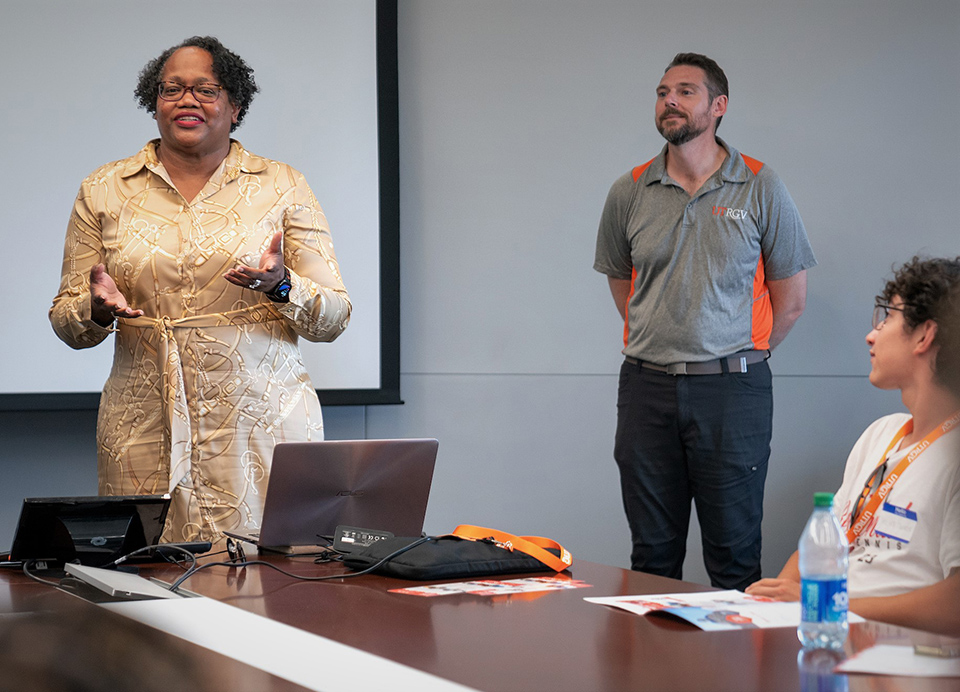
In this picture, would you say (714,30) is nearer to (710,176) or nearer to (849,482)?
(710,176)

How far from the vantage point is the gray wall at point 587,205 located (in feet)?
13.2

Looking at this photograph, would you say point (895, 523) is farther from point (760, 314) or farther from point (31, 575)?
point (760, 314)

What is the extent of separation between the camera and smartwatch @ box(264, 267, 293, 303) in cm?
234

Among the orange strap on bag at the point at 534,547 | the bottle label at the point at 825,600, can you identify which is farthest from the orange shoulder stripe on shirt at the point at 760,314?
the bottle label at the point at 825,600

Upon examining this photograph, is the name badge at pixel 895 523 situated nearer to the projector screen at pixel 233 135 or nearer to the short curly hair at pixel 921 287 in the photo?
the short curly hair at pixel 921 287

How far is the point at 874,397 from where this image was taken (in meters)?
4.25

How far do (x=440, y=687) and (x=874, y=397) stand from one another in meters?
3.58

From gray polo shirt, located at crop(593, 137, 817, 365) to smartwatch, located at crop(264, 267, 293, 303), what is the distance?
49.6 inches

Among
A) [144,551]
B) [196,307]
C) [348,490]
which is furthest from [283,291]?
[144,551]

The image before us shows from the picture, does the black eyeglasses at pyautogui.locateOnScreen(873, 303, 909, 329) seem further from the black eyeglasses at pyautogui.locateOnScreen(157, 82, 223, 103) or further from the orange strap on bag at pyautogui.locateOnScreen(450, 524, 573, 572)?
the black eyeglasses at pyautogui.locateOnScreen(157, 82, 223, 103)

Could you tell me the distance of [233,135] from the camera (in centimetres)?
379

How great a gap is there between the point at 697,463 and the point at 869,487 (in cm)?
137

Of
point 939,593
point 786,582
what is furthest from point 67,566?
point 939,593

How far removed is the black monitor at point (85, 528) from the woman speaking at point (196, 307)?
21.8 inches
